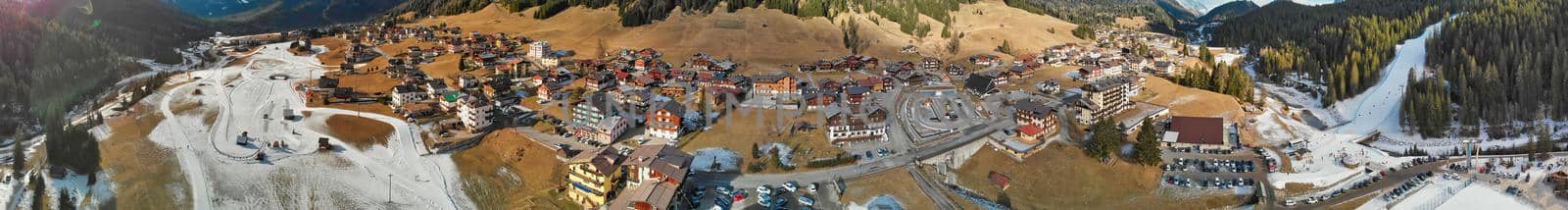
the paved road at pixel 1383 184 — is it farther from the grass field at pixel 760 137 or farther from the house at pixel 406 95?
the house at pixel 406 95

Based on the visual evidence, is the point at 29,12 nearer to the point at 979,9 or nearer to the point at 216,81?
the point at 216,81

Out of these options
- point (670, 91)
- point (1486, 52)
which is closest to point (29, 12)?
point (670, 91)

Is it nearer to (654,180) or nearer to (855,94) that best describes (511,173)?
(654,180)

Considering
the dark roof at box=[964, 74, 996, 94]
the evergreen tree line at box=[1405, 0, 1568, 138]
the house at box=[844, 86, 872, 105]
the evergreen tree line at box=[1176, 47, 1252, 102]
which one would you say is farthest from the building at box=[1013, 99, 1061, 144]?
the evergreen tree line at box=[1405, 0, 1568, 138]

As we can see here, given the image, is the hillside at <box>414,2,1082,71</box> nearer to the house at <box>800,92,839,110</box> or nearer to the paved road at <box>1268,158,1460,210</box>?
the house at <box>800,92,839,110</box>

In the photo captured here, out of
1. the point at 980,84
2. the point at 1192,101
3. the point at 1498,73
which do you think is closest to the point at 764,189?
the point at 980,84

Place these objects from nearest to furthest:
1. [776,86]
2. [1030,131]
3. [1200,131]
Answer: [1030,131], [1200,131], [776,86]
